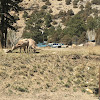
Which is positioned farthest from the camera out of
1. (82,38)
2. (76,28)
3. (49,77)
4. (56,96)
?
(76,28)

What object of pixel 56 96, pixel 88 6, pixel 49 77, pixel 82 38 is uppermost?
pixel 88 6

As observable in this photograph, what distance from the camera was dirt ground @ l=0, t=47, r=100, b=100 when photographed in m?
9.46

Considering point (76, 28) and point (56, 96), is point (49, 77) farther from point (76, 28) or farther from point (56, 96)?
point (76, 28)

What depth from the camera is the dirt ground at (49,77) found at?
9.46 m

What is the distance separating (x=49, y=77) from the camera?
11617mm

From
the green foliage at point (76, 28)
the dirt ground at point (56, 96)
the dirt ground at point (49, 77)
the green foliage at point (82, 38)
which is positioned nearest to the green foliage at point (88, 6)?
the green foliage at point (76, 28)

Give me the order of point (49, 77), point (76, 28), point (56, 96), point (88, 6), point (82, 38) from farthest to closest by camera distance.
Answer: point (88, 6) < point (76, 28) < point (82, 38) < point (49, 77) < point (56, 96)

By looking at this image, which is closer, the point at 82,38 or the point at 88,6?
the point at 82,38

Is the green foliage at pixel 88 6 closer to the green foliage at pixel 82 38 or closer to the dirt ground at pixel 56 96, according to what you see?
the green foliage at pixel 82 38

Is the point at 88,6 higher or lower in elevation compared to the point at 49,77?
higher

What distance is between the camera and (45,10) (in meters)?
86.8

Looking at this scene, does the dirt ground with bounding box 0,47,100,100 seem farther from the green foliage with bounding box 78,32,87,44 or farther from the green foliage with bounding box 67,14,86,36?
the green foliage with bounding box 67,14,86,36

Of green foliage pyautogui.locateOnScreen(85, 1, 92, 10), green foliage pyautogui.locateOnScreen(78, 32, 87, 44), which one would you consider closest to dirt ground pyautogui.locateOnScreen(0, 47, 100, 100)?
green foliage pyautogui.locateOnScreen(78, 32, 87, 44)

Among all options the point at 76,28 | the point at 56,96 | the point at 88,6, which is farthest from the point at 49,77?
the point at 88,6
